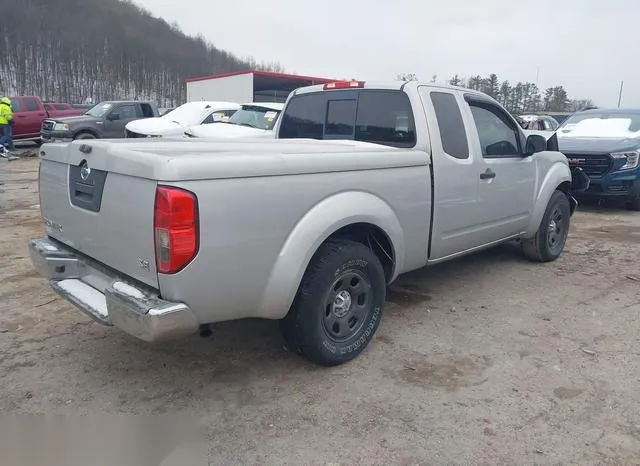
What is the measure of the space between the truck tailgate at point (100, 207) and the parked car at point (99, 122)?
13022 millimetres

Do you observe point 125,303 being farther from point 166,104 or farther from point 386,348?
point 166,104

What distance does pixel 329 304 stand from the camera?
132 inches

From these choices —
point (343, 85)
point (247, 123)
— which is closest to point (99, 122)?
point (247, 123)

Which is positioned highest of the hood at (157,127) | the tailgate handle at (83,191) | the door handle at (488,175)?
the hood at (157,127)

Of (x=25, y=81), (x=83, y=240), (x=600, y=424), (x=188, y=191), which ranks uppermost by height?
(x=25, y=81)

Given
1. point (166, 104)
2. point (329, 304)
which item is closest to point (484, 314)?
point (329, 304)

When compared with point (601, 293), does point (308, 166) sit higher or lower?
higher

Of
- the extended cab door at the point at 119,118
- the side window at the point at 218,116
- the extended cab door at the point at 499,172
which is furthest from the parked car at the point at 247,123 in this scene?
the extended cab door at the point at 499,172

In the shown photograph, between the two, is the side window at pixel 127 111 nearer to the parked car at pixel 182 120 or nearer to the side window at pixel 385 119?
the parked car at pixel 182 120

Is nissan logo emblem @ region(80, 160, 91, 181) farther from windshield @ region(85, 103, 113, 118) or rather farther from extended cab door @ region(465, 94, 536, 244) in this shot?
windshield @ region(85, 103, 113, 118)

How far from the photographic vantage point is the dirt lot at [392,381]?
272 centimetres

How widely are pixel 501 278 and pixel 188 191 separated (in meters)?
4.02

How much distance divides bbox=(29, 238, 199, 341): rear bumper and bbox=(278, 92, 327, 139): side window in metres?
2.38

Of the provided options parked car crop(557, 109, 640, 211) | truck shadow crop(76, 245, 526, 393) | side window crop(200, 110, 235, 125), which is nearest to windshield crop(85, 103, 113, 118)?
side window crop(200, 110, 235, 125)
